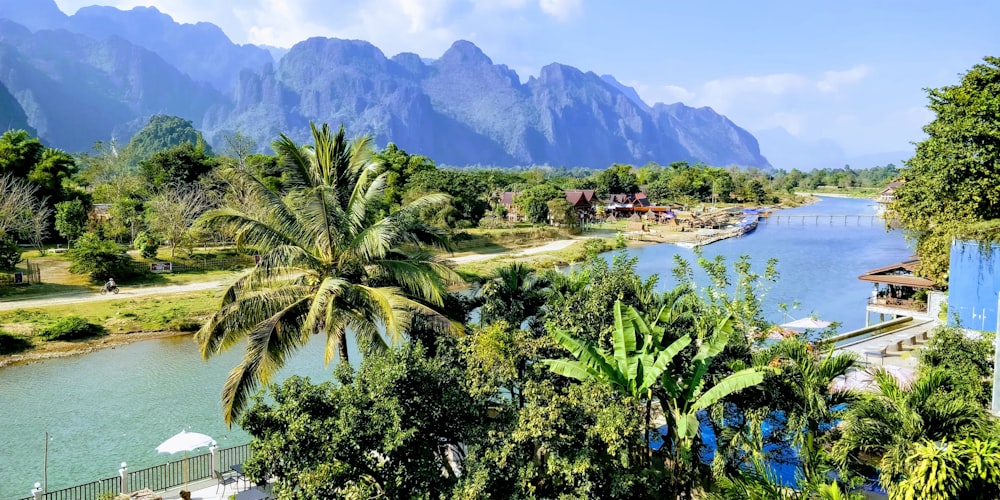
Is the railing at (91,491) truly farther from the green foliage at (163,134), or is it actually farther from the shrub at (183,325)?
the green foliage at (163,134)

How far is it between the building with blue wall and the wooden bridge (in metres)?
71.4

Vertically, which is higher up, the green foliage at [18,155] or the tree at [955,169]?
the green foliage at [18,155]

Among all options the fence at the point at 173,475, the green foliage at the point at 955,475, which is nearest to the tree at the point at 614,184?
the fence at the point at 173,475

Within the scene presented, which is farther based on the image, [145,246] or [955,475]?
[145,246]

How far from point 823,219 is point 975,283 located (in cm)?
7858

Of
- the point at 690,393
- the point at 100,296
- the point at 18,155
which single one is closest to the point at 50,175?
the point at 18,155

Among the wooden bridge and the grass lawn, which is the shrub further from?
the wooden bridge

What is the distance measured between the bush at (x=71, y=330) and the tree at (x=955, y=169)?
30.3 m

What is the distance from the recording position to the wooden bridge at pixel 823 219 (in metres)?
87.3

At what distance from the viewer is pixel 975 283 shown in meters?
19.4

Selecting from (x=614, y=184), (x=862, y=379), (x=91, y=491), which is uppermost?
(x=614, y=184)

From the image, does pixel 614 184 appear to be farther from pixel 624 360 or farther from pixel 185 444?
pixel 624 360

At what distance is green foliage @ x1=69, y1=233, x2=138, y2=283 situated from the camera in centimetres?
3130

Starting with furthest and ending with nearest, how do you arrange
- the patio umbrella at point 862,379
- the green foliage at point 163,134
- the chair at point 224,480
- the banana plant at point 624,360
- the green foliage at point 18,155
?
the green foliage at point 163,134 < the green foliage at point 18,155 < the patio umbrella at point 862,379 < the chair at point 224,480 < the banana plant at point 624,360
